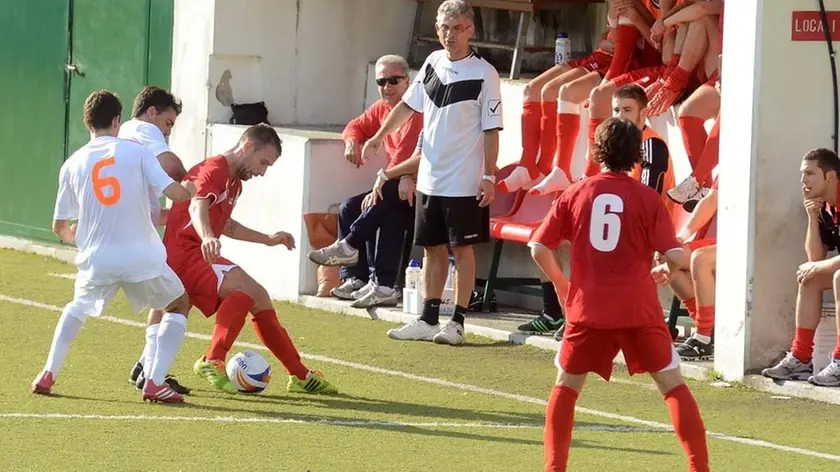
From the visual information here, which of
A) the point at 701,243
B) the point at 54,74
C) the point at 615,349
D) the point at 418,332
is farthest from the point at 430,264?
the point at 54,74

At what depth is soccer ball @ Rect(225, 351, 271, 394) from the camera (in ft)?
29.8

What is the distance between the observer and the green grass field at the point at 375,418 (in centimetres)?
757

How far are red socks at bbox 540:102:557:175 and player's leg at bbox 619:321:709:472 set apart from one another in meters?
5.34

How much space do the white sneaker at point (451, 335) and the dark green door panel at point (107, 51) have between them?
473 cm

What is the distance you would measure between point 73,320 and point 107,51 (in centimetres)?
664

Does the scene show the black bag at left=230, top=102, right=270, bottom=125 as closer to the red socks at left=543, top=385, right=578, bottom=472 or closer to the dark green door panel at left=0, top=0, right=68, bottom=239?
the dark green door panel at left=0, top=0, right=68, bottom=239

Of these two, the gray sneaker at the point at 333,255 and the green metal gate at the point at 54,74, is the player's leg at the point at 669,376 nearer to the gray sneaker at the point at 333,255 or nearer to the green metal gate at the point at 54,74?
the gray sneaker at the point at 333,255

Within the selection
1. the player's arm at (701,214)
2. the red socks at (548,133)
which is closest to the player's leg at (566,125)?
the red socks at (548,133)

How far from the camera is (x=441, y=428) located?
330 inches

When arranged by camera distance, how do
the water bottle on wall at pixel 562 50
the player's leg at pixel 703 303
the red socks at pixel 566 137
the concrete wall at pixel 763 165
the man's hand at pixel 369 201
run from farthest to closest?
the water bottle on wall at pixel 562 50, the man's hand at pixel 369 201, the red socks at pixel 566 137, the player's leg at pixel 703 303, the concrete wall at pixel 763 165

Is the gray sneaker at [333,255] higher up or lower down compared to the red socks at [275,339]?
higher up

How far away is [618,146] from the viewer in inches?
279

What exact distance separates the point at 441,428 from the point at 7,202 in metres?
8.94

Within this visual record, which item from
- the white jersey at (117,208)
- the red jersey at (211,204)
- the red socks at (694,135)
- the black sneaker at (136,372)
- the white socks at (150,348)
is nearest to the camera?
the white jersey at (117,208)
